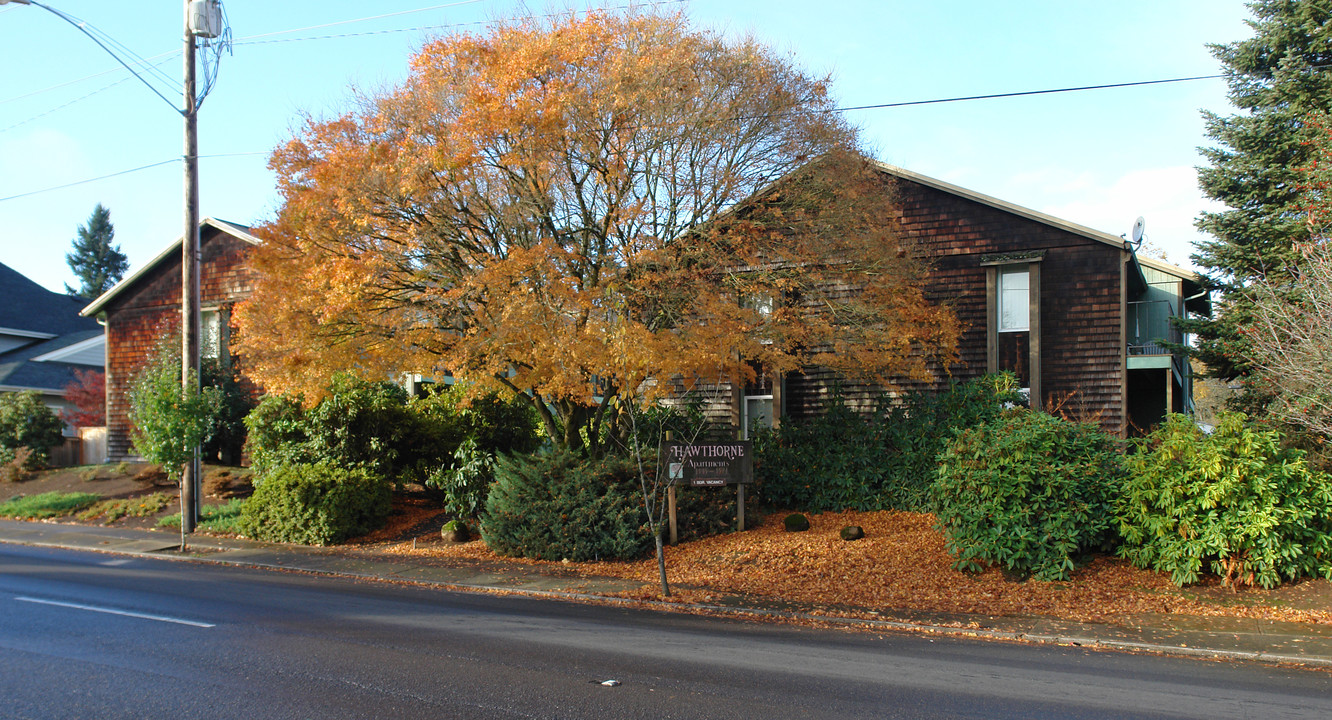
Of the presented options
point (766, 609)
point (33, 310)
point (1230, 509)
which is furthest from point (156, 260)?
point (1230, 509)

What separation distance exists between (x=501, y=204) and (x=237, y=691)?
915 cm

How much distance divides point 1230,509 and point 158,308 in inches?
1107

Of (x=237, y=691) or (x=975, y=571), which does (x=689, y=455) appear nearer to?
(x=975, y=571)

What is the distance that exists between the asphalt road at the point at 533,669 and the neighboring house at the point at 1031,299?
920 cm

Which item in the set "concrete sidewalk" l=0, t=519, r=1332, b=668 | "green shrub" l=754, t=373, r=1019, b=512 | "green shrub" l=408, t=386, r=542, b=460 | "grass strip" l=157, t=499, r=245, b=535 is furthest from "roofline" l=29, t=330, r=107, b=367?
"green shrub" l=754, t=373, r=1019, b=512

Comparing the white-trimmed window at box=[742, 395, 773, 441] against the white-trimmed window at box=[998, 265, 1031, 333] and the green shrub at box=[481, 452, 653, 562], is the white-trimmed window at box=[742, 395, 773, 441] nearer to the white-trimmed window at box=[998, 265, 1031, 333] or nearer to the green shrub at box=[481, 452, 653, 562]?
the white-trimmed window at box=[998, 265, 1031, 333]

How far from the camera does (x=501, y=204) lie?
46.8 ft

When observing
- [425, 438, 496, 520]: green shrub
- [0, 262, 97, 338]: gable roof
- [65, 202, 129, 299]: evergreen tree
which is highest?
[65, 202, 129, 299]: evergreen tree

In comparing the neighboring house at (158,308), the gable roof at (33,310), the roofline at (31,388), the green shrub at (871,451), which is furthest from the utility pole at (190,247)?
the gable roof at (33,310)

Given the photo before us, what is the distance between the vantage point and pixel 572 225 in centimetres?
1459

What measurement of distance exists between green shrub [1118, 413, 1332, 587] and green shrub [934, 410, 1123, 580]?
0.55m

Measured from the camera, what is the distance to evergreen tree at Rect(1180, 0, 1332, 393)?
1689 cm

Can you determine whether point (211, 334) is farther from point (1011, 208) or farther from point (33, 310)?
point (1011, 208)

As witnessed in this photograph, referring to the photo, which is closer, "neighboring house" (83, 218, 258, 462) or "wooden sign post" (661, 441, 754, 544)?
"wooden sign post" (661, 441, 754, 544)
